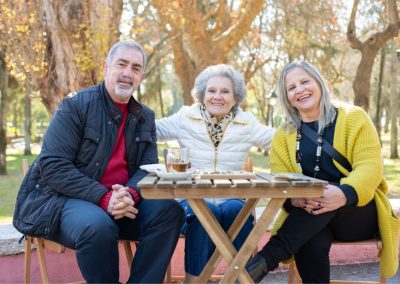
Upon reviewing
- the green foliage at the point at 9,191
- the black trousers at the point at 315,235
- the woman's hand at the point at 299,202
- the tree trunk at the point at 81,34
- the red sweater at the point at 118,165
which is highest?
the tree trunk at the point at 81,34

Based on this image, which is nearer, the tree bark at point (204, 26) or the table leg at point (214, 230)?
the table leg at point (214, 230)

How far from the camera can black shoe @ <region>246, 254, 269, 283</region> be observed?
8.70 ft

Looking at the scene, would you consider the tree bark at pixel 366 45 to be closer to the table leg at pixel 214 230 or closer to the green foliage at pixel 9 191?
the green foliage at pixel 9 191

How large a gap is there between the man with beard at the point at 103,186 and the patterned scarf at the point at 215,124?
0.53m

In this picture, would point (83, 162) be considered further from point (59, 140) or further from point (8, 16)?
point (8, 16)

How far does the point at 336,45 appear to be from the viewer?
74.8ft

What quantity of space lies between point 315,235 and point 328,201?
0.26 m

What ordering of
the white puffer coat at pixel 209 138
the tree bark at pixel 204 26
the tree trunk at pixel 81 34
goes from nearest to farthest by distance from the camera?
the white puffer coat at pixel 209 138, the tree trunk at pixel 81 34, the tree bark at pixel 204 26

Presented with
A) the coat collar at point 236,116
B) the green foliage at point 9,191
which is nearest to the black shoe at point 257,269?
the coat collar at point 236,116

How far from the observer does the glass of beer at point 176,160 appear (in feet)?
8.45

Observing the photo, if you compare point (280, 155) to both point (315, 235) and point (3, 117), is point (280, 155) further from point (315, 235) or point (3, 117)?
point (3, 117)

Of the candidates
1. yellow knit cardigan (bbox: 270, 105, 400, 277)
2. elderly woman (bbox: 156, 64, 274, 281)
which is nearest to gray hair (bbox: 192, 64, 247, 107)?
elderly woman (bbox: 156, 64, 274, 281)

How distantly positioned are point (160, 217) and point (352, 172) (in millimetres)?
1162

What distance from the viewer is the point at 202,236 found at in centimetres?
312
